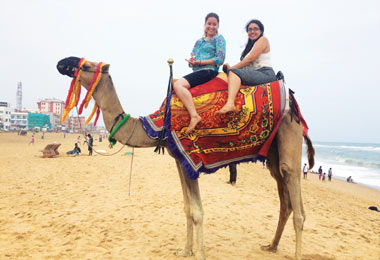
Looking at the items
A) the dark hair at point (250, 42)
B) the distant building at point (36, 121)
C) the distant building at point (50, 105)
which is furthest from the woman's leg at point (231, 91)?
the distant building at point (50, 105)

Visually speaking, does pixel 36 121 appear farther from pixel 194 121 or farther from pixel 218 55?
pixel 194 121

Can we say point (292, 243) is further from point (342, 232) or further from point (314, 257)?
point (342, 232)

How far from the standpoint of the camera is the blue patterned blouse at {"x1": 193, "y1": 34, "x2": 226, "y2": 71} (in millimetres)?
3613

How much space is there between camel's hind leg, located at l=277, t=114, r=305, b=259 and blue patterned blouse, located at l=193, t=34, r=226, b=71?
125 centimetres

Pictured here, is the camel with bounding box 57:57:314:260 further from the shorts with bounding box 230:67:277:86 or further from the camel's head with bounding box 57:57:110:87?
the shorts with bounding box 230:67:277:86

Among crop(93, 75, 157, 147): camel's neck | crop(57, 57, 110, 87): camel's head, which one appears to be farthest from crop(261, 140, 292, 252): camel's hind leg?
crop(57, 57, 110, 87): camel's head

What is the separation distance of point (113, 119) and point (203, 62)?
5.00 ft

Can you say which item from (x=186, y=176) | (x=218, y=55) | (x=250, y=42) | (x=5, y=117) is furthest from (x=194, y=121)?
(x=5, y=117)

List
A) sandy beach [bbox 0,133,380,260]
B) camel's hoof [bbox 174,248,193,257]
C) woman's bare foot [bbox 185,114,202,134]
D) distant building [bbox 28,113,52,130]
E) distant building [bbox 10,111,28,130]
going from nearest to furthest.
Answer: woman's bare foot [bbox 185,114,202,134] → camel's hoof [bbox 174,248,193,257] → sandy beach [bbox 0,133,380,260] → distant building [bbox 28,113,52,130] → distant building [bbox 10,111,28,130]

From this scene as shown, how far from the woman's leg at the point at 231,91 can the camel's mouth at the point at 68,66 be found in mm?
2086

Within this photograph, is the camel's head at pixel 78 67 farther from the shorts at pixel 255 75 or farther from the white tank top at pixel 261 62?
the white tank top at pixel 261 62

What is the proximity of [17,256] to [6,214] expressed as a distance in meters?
2.99

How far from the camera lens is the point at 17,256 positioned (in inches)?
162

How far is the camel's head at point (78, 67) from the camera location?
351 centimetres
